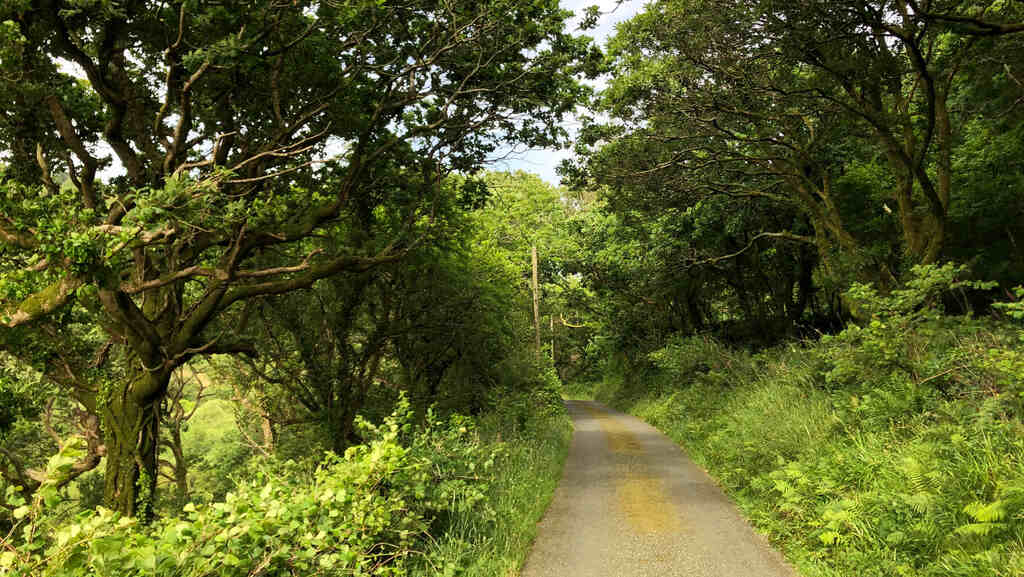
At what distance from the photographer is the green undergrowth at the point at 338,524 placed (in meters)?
2.68

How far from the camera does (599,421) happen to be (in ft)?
68.5

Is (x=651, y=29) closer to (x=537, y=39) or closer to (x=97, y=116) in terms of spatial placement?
(x=537, y=39)

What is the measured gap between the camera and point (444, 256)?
1678cm

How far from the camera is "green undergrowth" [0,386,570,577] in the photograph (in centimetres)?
268

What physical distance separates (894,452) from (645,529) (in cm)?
317

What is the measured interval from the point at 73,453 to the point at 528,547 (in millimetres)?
5248

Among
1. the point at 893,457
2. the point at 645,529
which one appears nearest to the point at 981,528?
the point at 893,457

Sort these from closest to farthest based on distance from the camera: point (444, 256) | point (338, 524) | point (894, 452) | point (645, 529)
Answer: point (338, 524) < point (894, 452) < point (645, 529) < point (444, 256)

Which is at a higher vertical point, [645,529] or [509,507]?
[509,507]

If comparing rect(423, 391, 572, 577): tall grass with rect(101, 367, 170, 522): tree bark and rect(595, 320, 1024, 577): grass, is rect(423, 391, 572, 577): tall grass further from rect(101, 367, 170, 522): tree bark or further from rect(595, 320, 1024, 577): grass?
rect(101, 367, 170, 522): tree bark

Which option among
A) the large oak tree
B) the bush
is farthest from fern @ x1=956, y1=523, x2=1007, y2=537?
the large oak tree

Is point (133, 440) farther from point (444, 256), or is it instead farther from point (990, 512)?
point (990, 512)

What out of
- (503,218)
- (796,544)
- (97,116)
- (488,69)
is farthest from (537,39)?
(503,218)

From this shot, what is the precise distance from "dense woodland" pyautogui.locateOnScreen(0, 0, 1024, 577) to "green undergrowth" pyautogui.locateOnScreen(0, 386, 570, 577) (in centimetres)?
4
